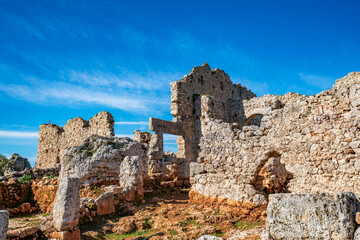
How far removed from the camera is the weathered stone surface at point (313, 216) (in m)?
2.90

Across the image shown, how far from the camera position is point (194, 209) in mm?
7680

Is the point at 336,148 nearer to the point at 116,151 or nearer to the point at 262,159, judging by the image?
the point at 262,159

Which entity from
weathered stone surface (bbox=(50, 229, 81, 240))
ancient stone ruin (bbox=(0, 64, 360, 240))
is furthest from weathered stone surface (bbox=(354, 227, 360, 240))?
weathered stone surface (bbox=(50, 229, 81, 240))

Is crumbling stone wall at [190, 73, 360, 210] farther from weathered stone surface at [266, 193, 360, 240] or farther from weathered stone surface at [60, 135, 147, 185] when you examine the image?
weathered stone surface at [60, 135, 147, 185]

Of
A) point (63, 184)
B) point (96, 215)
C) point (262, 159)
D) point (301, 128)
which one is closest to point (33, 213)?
point (96, 215)

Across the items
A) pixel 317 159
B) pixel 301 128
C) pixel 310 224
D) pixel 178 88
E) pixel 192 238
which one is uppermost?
pixel 178 88

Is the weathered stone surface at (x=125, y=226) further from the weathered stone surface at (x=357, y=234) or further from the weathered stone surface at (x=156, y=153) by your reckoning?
the weathered stone surface at (x=156, y=153)

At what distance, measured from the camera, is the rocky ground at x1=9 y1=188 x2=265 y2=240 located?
575cm

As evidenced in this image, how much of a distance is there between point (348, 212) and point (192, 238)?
11.1 feet

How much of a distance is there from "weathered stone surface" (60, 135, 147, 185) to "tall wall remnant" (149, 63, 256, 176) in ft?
17.3

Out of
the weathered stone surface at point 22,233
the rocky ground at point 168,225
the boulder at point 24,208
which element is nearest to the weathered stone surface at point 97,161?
the boulder at point 24,208

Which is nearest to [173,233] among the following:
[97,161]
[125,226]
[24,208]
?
[125,226]

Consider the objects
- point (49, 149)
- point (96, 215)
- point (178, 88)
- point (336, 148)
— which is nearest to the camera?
point (336, 148)

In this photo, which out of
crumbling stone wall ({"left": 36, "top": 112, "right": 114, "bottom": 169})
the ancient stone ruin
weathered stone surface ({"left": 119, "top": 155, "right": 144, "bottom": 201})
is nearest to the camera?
the ancient stone ruin
